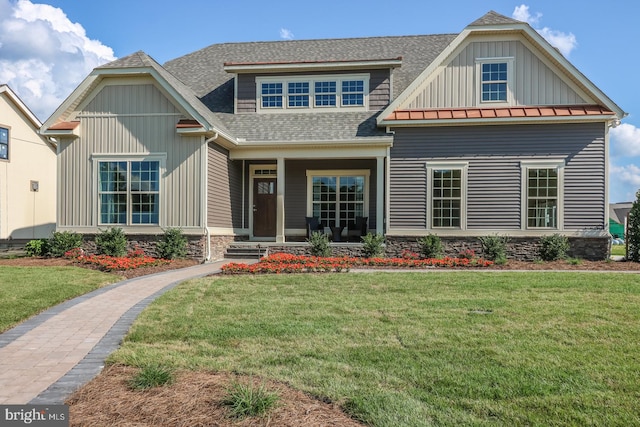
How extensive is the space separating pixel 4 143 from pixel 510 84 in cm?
2161

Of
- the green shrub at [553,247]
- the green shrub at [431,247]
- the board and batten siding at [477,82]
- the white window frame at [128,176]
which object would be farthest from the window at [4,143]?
the green shrub at [553,247]

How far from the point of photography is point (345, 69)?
53.0ft

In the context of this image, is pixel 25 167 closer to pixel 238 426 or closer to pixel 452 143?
pixel 452 143

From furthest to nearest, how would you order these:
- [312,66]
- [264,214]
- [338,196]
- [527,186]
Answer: [264,214], [338,196], [312,66], [527,186]

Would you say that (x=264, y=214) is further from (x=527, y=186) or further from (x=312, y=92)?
(x=527, y=186)

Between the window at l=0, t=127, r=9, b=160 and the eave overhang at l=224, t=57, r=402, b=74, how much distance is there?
12.6m

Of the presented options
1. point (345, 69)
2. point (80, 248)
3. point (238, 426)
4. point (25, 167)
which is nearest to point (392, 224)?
point (345, 69)

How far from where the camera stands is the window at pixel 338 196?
56.6 feet

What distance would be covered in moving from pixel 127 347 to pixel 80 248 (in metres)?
10.3

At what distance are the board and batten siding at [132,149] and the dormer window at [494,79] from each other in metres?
8.78

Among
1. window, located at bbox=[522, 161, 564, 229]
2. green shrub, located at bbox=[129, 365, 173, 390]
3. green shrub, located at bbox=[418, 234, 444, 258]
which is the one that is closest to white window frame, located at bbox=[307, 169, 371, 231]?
green shrub, located at bbox=[418, 234, 444, 258]

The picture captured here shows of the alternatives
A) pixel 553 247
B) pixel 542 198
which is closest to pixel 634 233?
pixel 553 247

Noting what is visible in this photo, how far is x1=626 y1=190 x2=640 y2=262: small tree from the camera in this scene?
13.7 m

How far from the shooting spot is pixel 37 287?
8.61m
